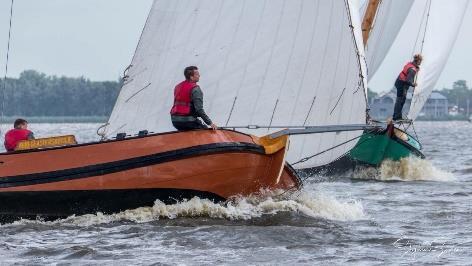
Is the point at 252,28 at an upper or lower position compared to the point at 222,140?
upper

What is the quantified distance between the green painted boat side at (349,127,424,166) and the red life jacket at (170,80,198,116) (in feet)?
33.1

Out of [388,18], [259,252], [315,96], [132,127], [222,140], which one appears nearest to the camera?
[259,252]

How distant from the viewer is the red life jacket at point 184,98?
56.5 feet

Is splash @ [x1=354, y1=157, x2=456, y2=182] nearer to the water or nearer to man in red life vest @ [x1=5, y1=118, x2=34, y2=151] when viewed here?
the water

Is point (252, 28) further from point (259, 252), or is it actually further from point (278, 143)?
point (259, 252)

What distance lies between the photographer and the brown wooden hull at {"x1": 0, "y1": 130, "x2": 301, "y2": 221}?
1698 cm

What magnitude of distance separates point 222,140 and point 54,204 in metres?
2.50

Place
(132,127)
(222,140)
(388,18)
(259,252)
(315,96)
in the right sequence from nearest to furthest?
1. (259,252)
2. (222,140)
3. (132,127)
4. (315,96)
5. (388,18)

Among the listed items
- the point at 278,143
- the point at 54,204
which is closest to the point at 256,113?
the point at 278,143

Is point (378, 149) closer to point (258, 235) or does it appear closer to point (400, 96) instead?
point (400, 96)

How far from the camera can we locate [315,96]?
20938 millimetres

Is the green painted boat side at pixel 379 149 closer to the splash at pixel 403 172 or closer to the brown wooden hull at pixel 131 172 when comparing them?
the splash at pixel 403 172

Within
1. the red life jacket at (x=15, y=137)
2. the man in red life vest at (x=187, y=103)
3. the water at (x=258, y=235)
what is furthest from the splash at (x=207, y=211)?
the red life jacket at (x=15, y=137)

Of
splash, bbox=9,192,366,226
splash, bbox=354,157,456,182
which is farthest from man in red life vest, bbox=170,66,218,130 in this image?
splash, bbox=354,157,456,182
